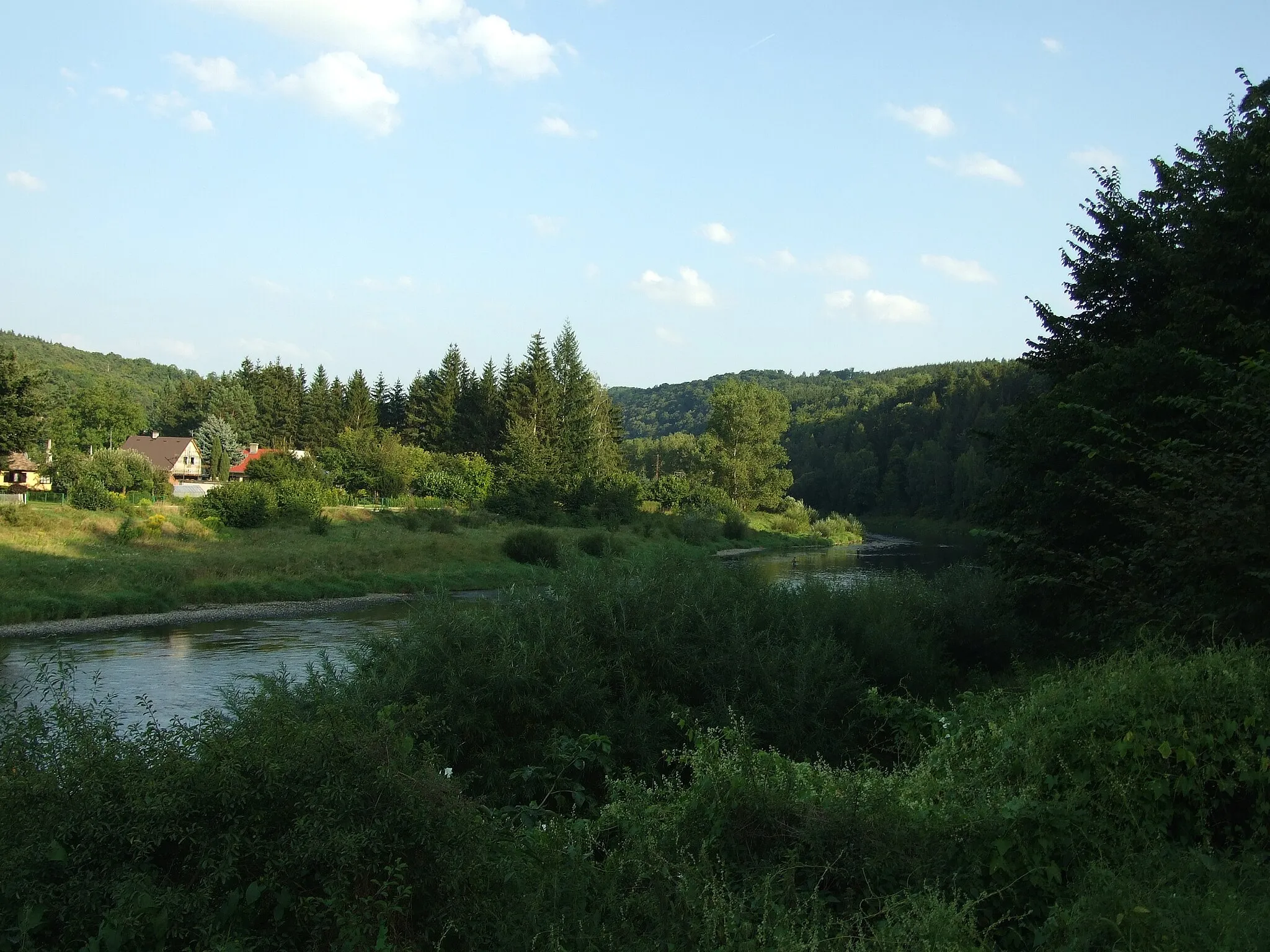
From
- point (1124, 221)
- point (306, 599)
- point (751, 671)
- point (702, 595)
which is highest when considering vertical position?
point (1124, 221)

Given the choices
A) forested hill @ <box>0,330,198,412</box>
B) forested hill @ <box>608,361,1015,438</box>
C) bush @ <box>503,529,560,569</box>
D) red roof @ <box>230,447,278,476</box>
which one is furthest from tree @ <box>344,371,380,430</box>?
forested hill @ <box>608,361,1015,438</box>

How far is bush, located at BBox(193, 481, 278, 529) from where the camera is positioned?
44219 millimetres

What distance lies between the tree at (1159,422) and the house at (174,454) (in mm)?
74452

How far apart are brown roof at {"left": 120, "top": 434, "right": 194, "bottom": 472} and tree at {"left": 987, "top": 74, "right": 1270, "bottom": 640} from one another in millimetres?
75519

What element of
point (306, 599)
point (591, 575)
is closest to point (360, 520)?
point (306, 599)

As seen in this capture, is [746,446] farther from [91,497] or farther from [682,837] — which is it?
[682,837]

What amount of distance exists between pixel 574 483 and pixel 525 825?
Answer: 59041mm

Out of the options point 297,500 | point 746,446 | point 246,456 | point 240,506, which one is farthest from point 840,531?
point 246,456

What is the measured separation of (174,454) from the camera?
7931 cm

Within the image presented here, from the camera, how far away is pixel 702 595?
11617 mm

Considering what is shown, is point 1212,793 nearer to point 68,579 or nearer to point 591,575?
point 591,575

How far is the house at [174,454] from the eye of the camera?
78062mm

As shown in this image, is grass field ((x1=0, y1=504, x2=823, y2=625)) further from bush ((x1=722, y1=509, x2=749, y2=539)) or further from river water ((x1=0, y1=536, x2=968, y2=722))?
bush ((x1=722, y1=509, x2=749, y2=539))

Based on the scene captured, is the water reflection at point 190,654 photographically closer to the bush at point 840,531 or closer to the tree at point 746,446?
the bush at point 840,531
